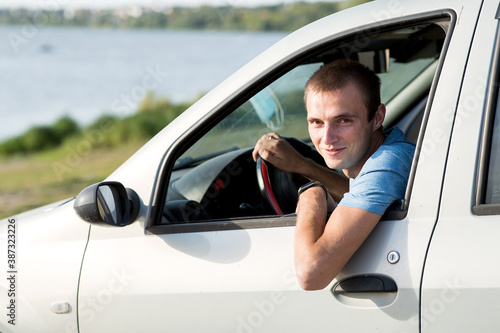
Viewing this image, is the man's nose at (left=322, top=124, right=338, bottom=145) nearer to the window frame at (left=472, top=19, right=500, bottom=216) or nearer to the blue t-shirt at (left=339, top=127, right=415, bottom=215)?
the blue t-shirt at (left=339, top=127, right=415, bottom=215)

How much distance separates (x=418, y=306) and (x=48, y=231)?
135 cm

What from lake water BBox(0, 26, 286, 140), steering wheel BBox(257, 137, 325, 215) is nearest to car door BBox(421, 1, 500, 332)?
steering wheel BBox(257, 137, 325, 215)

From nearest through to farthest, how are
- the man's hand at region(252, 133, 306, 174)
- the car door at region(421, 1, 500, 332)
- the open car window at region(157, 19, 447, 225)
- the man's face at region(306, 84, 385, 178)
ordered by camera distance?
the car door at region(421, 1, 500, 332)
the man's face at region(306, 84, 385, 178)
the open car window at region(157, 19, 447, 225)
the man's hand at region(252, 133, 306, 174)

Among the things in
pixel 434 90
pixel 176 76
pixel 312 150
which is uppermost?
pixel 434 90

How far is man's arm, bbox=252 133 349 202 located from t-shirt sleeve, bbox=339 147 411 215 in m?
0.68

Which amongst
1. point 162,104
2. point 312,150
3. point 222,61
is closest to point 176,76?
point 222,61

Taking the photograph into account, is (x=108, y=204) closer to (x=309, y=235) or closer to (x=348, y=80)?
(x=309, y=235)

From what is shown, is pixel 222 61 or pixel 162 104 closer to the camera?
pixel 162 104

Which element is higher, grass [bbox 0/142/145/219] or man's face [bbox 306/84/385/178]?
man's face [bbox 306/84/385/178]

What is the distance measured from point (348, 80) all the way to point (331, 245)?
56 cm

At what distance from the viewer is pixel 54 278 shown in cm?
218

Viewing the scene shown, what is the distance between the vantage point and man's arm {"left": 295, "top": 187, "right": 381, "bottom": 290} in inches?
68.1

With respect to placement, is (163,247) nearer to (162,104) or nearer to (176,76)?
(162,104)

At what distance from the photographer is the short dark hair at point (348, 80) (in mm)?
1959
